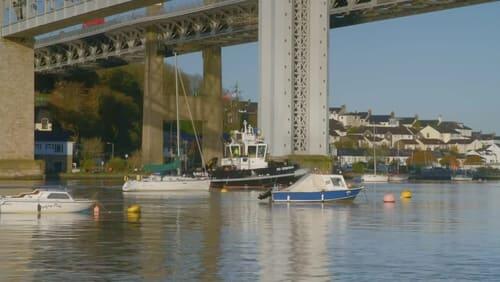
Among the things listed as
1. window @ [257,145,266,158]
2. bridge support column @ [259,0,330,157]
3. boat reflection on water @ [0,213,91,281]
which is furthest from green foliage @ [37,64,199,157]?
boat reflection on water @ [0,213,91,281]

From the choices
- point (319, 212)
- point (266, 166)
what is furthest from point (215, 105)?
point (319, 212)

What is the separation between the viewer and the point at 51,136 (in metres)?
140

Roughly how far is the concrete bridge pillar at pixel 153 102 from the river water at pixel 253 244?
218ft

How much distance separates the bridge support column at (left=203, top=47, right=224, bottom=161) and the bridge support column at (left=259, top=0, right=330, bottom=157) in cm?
4130

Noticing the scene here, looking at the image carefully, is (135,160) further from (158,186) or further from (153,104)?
(158,186)

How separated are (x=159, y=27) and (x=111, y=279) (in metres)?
99.0

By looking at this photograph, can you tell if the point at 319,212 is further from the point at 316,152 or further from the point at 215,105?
the point at 215,105

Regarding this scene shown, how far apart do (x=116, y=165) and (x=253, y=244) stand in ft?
327

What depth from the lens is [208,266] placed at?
3225cm

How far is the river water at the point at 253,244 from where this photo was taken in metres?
30.9

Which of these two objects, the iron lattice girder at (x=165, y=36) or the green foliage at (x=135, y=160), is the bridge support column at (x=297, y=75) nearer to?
the iron lattice girder at (x=165, y=36)

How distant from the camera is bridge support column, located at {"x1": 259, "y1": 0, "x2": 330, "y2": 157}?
278 ft

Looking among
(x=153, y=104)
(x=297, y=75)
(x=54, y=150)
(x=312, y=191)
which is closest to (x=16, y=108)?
(x=153, y=104)

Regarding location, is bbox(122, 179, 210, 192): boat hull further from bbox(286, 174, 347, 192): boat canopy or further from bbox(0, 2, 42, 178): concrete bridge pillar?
bbox(0, 2, 42, 178): concrete bridge pillar
